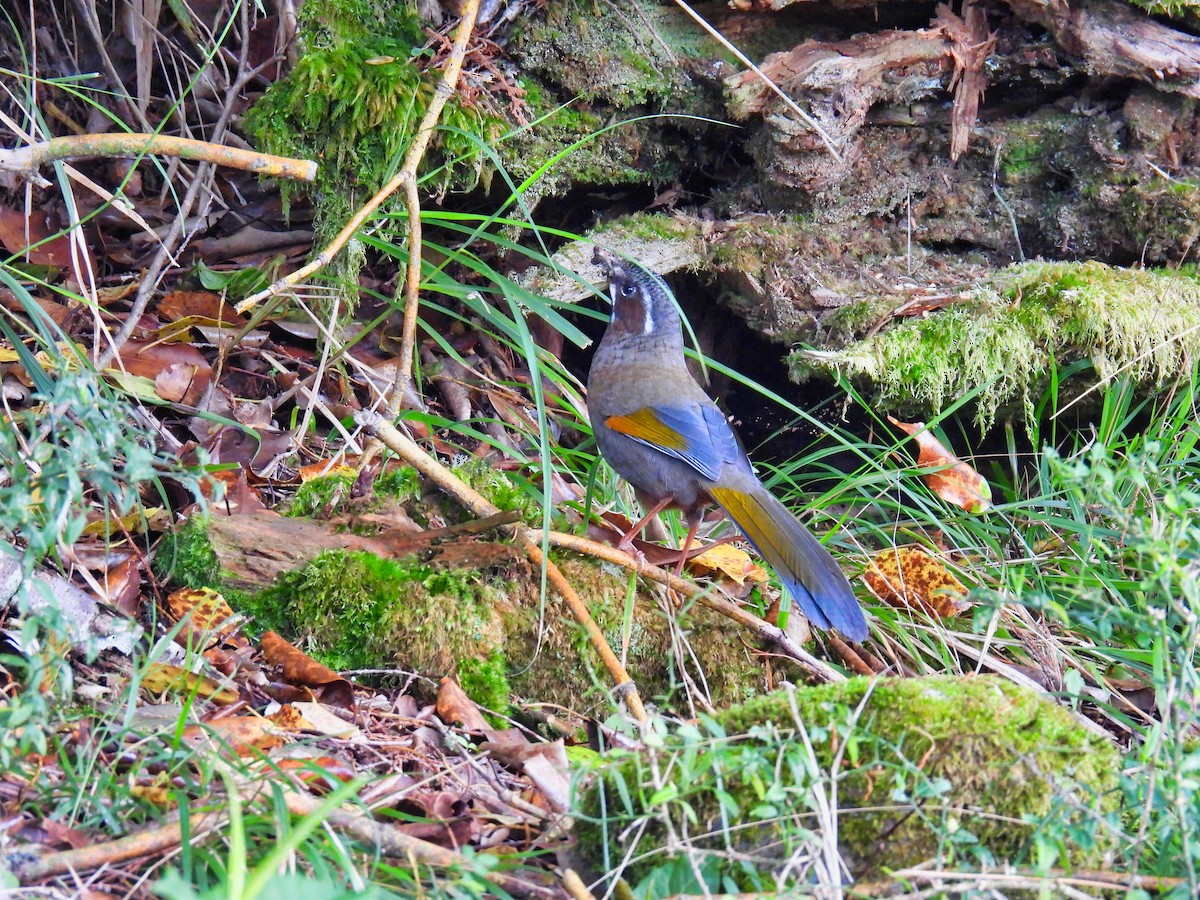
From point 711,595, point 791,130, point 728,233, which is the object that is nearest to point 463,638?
point 711,595

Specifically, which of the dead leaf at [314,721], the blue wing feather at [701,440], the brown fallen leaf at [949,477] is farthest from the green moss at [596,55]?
the dead leaf at [314,721]

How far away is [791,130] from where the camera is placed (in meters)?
4.77

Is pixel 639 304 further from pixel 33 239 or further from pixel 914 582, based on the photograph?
pixel 33 239

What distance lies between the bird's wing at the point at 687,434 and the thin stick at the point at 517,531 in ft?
2.45

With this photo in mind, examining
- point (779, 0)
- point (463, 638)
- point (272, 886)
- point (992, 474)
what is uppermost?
point (779, 0)

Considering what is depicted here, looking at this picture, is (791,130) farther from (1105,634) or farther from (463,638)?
(1105,634)

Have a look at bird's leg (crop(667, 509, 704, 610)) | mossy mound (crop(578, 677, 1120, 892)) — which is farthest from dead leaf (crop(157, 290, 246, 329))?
mossy mound (crop(578, 677, 1120, 892))

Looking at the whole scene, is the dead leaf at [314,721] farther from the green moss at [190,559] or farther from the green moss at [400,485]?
the green moss at [400,485]

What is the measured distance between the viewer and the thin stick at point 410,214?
326 centimetres

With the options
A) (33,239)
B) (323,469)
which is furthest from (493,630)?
(33,239)

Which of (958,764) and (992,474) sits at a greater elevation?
(958,764)

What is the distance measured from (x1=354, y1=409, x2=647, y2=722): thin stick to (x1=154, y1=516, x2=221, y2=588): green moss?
0.61 meters

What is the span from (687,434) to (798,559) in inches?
30.0

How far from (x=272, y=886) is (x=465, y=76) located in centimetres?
371
